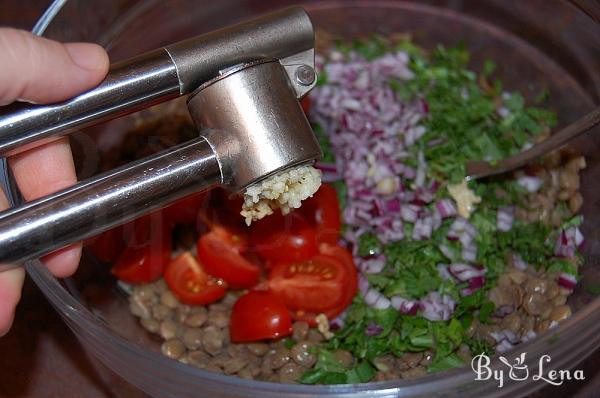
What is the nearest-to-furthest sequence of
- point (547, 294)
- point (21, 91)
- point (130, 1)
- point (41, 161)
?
point (21, 91) < point (41, 161) < point (547, 294) < point (130, 1)

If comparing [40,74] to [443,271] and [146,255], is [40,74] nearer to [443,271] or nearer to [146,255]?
[146,255]

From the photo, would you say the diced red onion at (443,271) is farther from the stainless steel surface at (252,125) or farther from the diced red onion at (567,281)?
the stainless steel surface at (252,125)

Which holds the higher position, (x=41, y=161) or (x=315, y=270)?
(x=41, y=161)

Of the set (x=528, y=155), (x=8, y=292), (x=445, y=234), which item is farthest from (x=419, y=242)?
(x=8, y=292)

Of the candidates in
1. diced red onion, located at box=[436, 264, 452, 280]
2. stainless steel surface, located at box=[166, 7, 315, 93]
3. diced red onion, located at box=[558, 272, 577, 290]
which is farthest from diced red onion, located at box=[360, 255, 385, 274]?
stainless steel surface, located at box=[166, 7, 315, 93]

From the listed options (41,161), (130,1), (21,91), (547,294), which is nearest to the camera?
(21,91)

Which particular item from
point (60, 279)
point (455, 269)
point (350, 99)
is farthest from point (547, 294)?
point (60, 279)

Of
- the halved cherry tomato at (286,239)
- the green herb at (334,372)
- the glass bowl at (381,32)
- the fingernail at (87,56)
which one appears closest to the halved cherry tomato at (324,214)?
the halved cherry tomato at (286,239)

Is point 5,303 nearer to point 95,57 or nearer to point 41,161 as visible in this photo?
point 41,161
